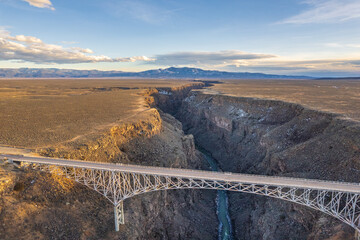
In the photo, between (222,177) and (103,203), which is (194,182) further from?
(103,203)

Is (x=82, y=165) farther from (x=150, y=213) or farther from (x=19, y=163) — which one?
(x=150, y=213)

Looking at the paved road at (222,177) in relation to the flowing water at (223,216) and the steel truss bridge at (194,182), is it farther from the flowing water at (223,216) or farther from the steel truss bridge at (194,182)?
the flowing water at (223,216)

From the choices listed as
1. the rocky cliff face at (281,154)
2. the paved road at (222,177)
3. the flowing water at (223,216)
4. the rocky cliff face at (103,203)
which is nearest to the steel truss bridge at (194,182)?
the paved road at (222,177)

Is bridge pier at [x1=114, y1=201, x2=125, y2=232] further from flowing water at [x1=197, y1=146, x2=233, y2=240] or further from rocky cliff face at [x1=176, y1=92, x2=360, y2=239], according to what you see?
rocky cliff face at [x1=176, y1=92, x2=360, y2=239]

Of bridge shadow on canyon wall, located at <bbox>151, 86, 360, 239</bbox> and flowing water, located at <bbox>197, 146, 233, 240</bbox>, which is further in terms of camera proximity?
flowing water, located at <bbox>197, 146, 233, 240</bbox>

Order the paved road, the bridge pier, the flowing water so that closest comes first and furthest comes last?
1. the paved road
2. the bridge pier
3. the flowing water

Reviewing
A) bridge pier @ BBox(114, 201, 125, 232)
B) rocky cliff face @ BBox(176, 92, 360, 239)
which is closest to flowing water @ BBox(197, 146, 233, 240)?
rocky cliff face @ BBox(176, 92, 360, 239)
